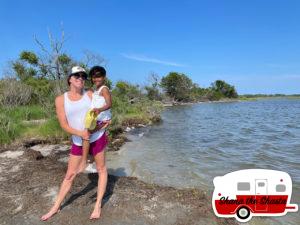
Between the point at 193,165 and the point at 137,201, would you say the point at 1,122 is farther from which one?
the point at 137,201

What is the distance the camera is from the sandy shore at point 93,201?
4367mm

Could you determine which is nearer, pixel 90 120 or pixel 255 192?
pixel 255 192

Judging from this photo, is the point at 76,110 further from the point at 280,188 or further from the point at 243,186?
the point at 280,188

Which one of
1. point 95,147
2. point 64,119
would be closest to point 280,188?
point 95,147

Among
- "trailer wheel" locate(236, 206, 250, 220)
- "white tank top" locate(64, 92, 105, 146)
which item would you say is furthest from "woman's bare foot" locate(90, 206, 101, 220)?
"trailer wheel" locate(236, 206, 250, 220)

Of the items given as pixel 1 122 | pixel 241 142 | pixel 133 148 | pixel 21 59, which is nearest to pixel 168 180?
pixel 133 148

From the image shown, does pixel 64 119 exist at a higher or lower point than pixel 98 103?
lower

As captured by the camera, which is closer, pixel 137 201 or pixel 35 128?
pixel 137 201

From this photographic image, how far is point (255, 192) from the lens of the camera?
3.80 m

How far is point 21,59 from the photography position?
31594 mm

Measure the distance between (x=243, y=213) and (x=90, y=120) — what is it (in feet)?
7.78

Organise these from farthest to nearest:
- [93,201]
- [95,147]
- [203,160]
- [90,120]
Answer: [203,160]
[93,201]
[95,147]
[90,120]

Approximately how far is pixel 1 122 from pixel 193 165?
6.48 metres

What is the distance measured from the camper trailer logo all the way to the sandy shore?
526mm
